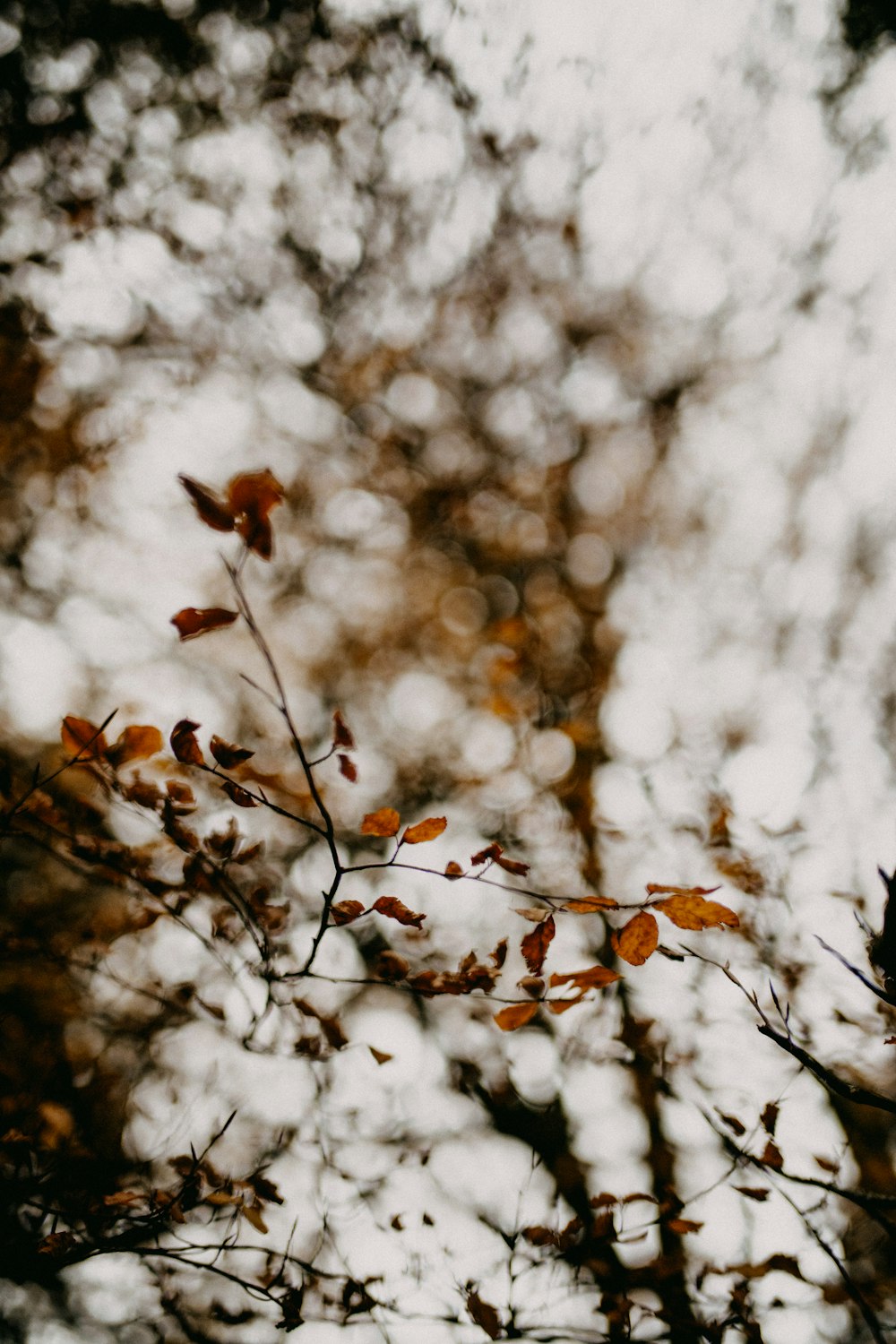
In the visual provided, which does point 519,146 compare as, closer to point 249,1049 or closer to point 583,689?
point 583,689

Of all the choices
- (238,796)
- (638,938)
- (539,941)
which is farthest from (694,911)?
(238,796)

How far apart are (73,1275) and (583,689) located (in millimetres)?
4650

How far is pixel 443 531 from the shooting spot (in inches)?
206

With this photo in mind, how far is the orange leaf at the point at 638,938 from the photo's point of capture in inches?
51.6

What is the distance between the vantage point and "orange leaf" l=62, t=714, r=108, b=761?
142 centimetres

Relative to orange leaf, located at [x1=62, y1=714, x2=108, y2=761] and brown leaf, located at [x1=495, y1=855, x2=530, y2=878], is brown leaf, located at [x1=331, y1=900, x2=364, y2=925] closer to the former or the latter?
brown leaf, located at [x1=495, y1=855, x2=530, y2=878]

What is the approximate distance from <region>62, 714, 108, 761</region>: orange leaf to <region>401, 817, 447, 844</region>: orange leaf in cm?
73

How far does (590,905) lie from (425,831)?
402mm

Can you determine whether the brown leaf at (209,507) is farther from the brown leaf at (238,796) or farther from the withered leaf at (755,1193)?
the withered leaf at (755,1193)

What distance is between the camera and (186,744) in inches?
55.5

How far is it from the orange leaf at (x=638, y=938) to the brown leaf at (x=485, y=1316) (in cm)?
158

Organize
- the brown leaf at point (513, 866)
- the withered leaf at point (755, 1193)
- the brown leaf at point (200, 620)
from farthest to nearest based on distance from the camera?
the withered leaf at point (755, 1193) < the brown leaf at point (513, 866) < the brown leaf at point (200, 620)

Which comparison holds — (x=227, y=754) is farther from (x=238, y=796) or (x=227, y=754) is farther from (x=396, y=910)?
(x=396, y=910)

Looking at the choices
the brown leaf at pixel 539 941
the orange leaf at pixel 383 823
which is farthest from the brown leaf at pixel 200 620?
the brown leaf at pixel 539 941
